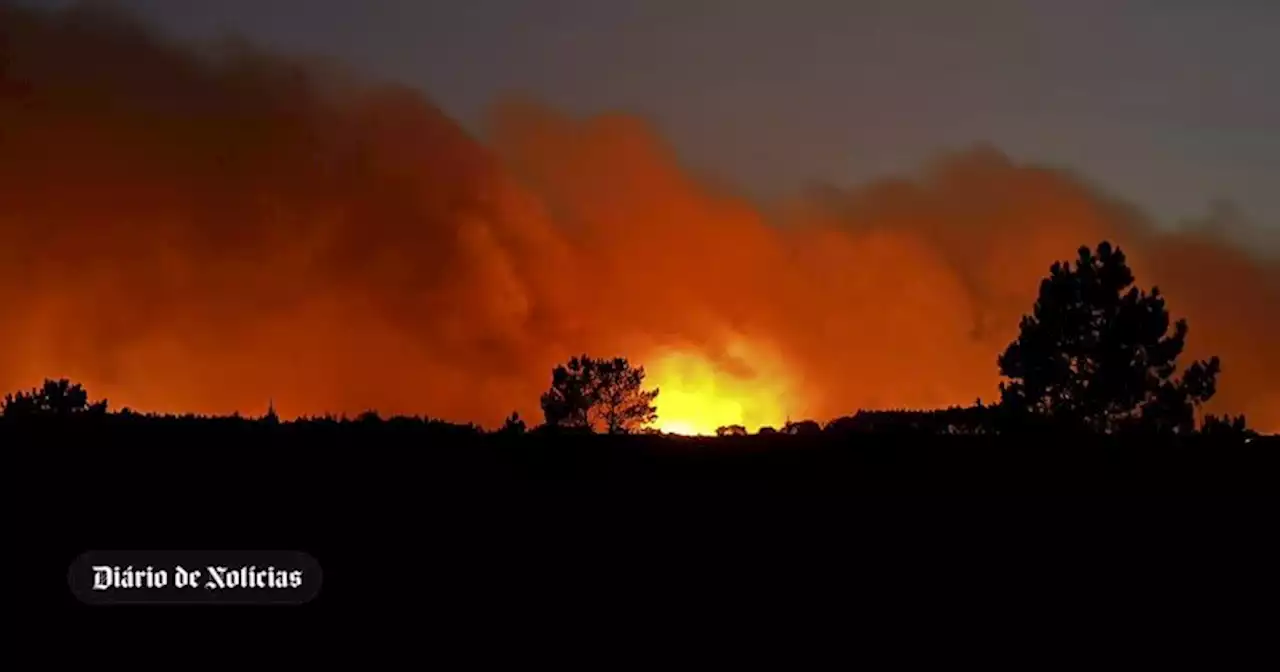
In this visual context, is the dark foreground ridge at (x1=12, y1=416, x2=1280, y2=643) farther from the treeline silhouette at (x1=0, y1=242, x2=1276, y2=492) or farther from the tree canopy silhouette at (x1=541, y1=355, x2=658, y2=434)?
the tree canopy silhouette at (x1=541, y1=355, x2=658, y2=434)

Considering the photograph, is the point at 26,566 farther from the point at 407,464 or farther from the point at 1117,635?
the point at 1117,635

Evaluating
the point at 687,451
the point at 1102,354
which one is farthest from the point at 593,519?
the point at 1102,354

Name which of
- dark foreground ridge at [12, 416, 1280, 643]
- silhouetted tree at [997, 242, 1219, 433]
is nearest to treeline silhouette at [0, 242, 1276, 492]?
dark foreground ridge at [12, 416, 1280, 643]

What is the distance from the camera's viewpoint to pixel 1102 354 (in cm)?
5950

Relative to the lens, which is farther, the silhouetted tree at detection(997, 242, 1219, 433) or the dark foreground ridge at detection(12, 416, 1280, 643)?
the silhouetted tree at detection(997, 242, 1219, 433)

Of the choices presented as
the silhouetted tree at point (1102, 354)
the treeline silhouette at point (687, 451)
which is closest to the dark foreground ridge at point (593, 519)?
the treeline silhouette at point (687, 451)

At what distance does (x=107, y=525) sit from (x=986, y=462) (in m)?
13.0

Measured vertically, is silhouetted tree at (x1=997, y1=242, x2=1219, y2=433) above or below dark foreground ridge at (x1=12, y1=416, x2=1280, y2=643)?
above

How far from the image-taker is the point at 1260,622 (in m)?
15.6

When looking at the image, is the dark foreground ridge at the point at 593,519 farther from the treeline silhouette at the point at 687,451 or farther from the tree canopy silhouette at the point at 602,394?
the tree canopy silhouette at the point at 602,394

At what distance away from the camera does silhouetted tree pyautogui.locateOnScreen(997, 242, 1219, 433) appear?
58.8m

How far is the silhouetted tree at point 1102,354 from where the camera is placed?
2313 inches

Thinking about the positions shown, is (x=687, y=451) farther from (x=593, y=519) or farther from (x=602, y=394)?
(x=602, y=394)

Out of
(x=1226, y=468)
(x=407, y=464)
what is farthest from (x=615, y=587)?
(x=1226, y=468)
